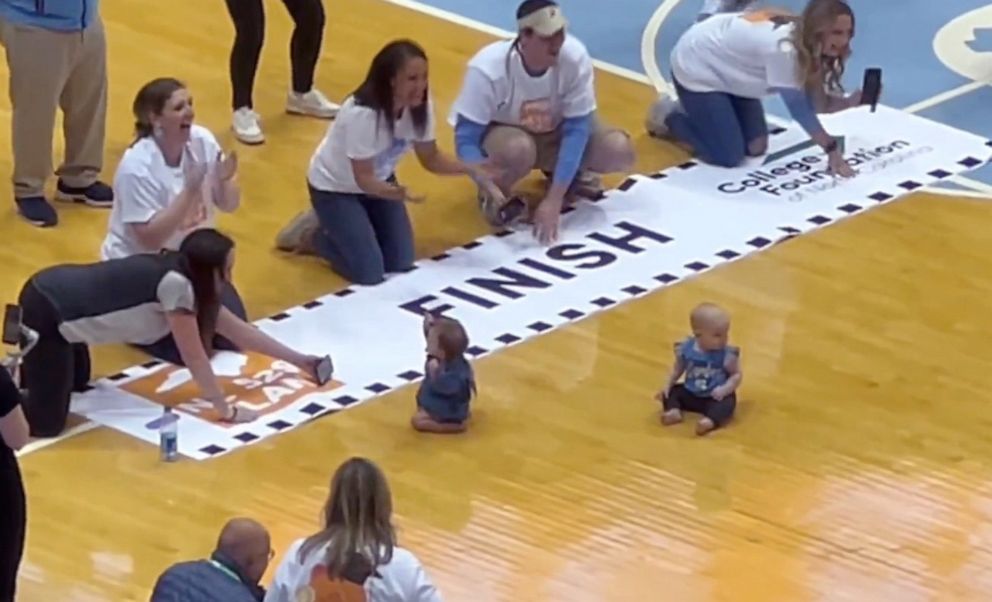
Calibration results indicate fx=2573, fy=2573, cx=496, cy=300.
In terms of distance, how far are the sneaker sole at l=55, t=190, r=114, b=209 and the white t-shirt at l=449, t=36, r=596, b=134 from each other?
53.1 inches

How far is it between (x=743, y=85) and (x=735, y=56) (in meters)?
0.12

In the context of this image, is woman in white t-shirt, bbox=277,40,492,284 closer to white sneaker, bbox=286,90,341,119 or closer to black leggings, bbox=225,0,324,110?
black leggings, bbox=225,0,324,110

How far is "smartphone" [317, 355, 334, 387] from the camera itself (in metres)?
8.27

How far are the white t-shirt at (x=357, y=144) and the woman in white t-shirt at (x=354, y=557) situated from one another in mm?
2959

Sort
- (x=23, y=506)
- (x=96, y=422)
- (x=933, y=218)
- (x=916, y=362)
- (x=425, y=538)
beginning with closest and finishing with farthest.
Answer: (x=23, y=506) < (x=425, y=538) < (x=96, y=422) < (x=916, y=362) < (x=933, y=218)

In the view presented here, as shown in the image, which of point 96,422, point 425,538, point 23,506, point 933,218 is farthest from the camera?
point 933,218

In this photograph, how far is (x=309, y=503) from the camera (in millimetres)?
7594

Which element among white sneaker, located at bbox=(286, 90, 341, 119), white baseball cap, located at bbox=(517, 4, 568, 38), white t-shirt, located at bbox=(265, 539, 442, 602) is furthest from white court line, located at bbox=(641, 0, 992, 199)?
white t-shirt, located at bbox=(265, 539, 442, 602)

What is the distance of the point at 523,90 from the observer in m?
9.52

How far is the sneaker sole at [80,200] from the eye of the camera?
378 inches

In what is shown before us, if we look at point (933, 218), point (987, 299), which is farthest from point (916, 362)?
point (933, 218)

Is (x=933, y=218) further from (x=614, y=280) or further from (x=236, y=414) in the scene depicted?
(x=236, y=414)

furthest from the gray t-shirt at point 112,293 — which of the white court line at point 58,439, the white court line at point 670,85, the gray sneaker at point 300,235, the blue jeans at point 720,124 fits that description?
the white court line at point 670,85

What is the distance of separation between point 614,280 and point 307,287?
42.8 inches
